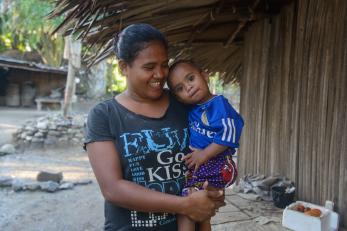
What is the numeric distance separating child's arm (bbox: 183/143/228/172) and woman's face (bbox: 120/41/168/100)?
289 mm

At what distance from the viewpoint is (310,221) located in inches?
120

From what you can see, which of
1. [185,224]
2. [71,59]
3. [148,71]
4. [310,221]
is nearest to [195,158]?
[185,224]

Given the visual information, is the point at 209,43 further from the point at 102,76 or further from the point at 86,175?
the point at 102,76

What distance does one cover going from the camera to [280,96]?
4016 millimetres

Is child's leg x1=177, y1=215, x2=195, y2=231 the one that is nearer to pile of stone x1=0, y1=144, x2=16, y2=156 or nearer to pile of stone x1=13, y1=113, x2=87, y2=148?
pile of stone x1=0, y1=144, x2=16, y2=156

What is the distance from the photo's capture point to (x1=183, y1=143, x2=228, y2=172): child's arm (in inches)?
64.7

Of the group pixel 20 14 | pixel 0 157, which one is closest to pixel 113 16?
pixel 0 157

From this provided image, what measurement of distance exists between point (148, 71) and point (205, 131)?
397 mm

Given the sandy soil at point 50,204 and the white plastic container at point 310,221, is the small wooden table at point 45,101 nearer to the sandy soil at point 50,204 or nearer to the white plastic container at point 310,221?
the sandy soil at point 50,204

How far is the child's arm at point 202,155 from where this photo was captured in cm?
164

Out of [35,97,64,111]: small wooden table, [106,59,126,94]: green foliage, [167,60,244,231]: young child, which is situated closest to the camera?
[167,60,244,231]: young child

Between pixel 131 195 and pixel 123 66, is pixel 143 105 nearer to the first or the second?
pixel 123 66

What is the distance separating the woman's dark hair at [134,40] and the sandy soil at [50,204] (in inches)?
191

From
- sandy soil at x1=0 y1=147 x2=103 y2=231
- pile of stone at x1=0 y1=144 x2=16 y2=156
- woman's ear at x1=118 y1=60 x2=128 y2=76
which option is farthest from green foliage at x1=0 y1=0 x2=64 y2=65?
woman's ear at x1=118 y1=60 x2=128 y2=76
